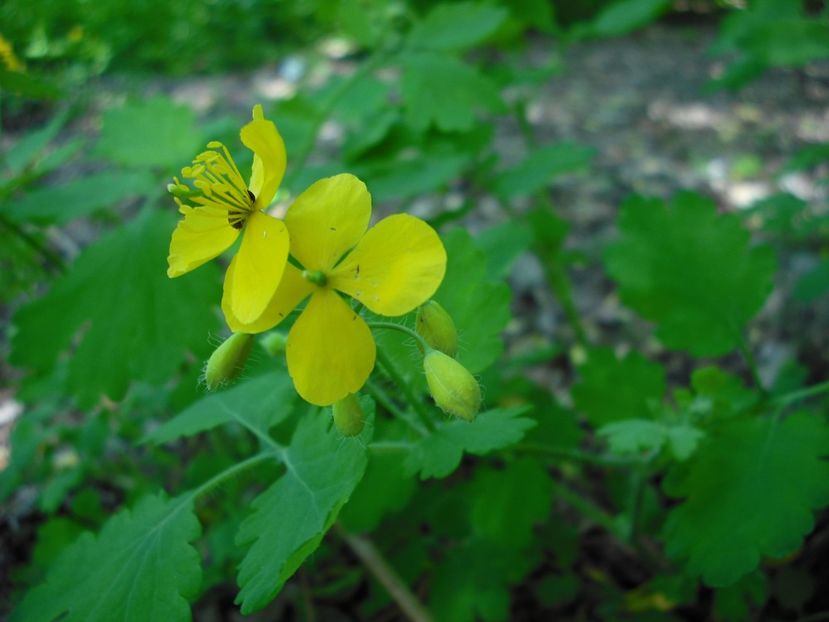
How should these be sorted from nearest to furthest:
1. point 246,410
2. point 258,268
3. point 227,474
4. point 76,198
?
point 258,268
point 227,474
point 246,410
point 76,198

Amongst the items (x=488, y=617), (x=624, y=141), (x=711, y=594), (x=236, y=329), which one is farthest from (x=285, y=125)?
(x=624, y=141)

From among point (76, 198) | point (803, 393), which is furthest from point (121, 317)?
point (803, 393)

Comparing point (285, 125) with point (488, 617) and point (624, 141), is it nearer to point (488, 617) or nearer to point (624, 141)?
point (488, 617)

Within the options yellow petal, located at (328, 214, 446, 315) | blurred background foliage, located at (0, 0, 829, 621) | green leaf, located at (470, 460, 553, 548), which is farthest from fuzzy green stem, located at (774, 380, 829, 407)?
yellow petal, located at (328, 214, 446, 315)

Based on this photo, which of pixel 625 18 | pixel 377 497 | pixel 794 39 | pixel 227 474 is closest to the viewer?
pixel 227 474

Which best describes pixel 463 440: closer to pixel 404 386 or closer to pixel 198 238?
pixel 404 386

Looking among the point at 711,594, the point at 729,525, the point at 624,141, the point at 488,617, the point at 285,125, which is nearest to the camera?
the point at 729,525
